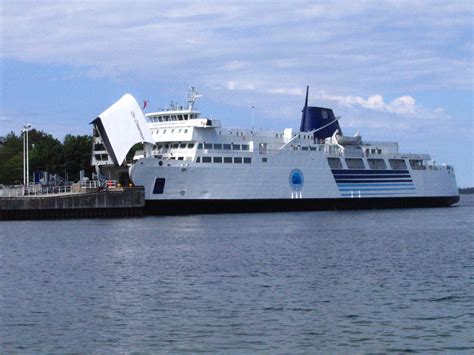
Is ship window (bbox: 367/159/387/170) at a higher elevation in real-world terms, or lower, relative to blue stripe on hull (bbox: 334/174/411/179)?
higher

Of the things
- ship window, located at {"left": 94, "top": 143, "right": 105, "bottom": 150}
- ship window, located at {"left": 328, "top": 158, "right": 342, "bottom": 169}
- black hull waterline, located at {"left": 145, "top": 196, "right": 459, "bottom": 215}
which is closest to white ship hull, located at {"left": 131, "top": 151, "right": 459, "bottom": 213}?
black hull waterline, located at {"left": 145, "top": 196, "right": 459, "bottom": 215}

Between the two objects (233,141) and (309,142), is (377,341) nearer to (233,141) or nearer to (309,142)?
(233,141)

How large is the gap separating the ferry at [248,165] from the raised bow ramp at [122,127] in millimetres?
70

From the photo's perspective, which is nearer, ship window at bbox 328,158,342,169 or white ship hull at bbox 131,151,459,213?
white ship hull at bbox 131,151,459,213

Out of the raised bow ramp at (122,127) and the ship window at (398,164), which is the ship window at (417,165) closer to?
the ship window at (398,164)

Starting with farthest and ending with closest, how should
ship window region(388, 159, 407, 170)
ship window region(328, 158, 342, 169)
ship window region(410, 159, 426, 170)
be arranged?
ship window region(410, 159, 426, 170), ship window region(388, 159, 407, 170), ship window region(328, 158, 342, 169)

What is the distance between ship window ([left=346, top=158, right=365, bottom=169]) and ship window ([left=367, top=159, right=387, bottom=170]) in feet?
3.40

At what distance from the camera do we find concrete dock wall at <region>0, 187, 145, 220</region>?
180ft

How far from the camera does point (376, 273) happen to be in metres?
27.0

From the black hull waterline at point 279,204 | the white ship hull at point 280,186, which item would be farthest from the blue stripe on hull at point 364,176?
the black hull waterline at point 279,204

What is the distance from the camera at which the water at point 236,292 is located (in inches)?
695

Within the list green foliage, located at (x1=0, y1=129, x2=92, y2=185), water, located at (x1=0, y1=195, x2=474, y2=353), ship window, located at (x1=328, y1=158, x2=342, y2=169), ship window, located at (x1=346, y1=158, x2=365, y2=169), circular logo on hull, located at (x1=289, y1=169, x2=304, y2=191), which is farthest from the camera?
green foliage, located at (x1=0, y1=129, x2=92, y2=185)

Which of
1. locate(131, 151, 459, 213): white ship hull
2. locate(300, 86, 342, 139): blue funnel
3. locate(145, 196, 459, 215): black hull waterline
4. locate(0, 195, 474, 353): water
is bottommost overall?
locate(0, 195, 474, 353): water

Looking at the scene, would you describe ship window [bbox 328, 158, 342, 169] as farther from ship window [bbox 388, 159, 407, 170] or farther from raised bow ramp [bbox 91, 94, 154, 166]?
raised bow ramp [bbox 91, 94, 154, 166]
